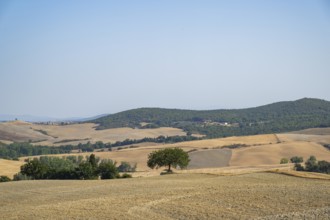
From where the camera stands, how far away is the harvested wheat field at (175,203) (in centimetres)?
3027

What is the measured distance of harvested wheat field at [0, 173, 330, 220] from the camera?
99.3ft

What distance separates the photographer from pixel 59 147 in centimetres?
18425

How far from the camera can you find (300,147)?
129625 mm

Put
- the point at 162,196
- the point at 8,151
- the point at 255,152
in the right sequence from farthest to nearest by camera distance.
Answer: the point at 8,151 < the point at 255,152 < the point at 162,196

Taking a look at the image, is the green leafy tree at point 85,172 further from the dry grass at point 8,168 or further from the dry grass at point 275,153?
the dry grass at point 275,153

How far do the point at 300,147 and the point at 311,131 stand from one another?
43829 millimetres

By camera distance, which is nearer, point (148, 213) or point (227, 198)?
point (148, 213)

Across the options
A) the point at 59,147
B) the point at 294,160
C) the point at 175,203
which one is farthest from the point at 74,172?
the point at 59,147

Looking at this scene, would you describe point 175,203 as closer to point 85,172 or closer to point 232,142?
point 85,172

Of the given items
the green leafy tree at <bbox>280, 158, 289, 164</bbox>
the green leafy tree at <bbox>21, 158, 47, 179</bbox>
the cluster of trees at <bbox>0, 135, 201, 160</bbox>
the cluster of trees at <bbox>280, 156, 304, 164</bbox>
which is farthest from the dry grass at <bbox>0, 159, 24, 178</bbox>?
the cluster of trees at <bbox>280, 156, 304, 164</bbox>

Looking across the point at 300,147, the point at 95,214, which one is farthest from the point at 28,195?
the point at 300,147

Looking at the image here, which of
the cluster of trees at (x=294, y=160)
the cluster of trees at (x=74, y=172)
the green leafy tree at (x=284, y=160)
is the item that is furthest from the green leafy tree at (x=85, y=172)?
the cluster of trees at (x=294, y=160)

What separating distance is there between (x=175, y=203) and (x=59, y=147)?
508ft

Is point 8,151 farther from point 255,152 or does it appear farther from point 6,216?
point 6,216
